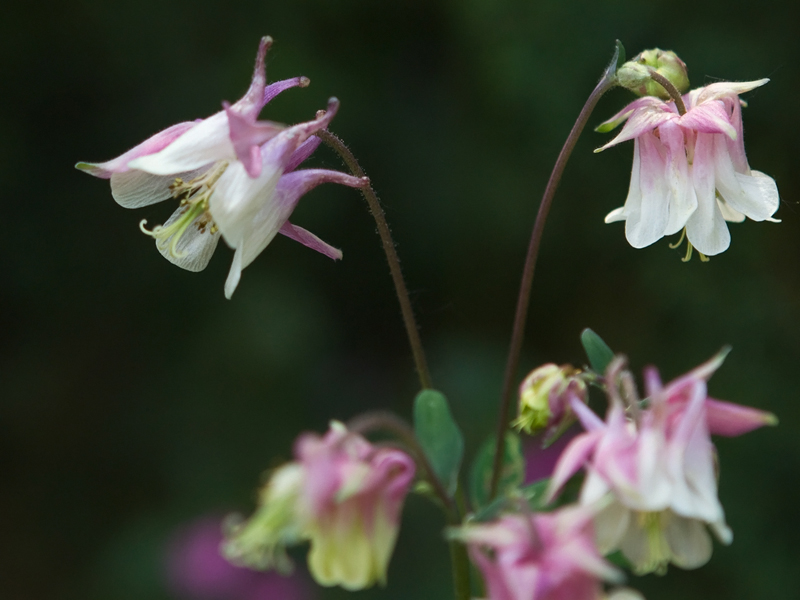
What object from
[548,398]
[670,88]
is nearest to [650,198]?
[670,88]

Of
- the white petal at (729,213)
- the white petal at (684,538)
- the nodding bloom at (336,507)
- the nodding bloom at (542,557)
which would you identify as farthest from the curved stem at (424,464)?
the white petal at (729,213)

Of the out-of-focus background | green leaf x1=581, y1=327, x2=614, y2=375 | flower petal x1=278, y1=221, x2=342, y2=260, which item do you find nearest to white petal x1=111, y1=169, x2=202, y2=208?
flower petal x1=278, y1=221, x2=342, y2=260

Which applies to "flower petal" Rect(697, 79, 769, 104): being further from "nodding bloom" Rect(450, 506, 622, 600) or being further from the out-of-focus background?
the out-of-focus background

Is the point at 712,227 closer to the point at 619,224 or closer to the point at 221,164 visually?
the point at 221,164

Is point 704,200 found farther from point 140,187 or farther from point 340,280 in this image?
point 340,280

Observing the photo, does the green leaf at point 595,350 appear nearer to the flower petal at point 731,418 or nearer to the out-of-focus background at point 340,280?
the flower petal at point 731,418
